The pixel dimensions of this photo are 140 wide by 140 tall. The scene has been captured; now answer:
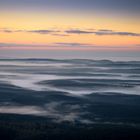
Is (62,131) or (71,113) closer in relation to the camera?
(62,131)

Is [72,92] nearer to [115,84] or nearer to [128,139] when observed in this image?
[115,84]

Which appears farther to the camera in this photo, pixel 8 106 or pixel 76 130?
pixel 8 106

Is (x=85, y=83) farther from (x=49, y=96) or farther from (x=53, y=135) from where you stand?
(x=53, y=135)

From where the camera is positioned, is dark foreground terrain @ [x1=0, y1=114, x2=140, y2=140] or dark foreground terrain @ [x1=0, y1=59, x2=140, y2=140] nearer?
dark foreground terrain @ [x1=0, y1=114, x2=140, y2=140]

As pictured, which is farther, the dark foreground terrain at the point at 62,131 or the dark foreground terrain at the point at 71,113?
the dark foreground terrain at the point at 71,113

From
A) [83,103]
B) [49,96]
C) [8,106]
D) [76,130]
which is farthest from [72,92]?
[76,130]

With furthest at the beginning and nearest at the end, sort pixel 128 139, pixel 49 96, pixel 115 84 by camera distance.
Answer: pixel 115 84 < pixel 49 96 < pixel 128 139

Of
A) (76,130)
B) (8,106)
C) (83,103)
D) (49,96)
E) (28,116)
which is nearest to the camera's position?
(76,130)

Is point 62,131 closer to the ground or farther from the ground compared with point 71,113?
closer to the ground

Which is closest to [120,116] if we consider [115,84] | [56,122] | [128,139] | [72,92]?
[56,122]
